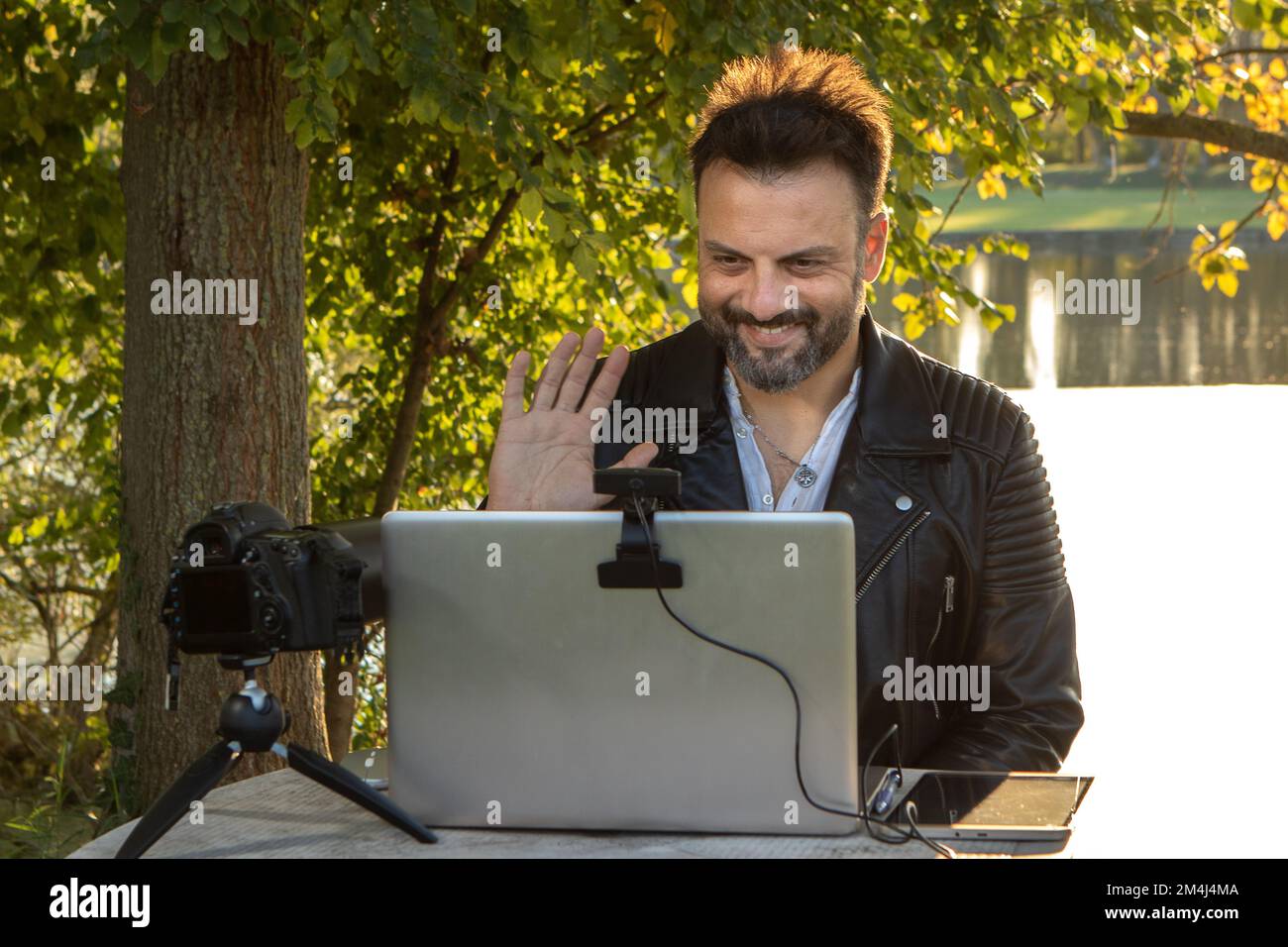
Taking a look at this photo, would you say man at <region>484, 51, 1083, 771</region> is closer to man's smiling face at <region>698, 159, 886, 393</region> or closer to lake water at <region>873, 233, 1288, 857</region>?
man's smiling face at <region>698, 159, 886, 393</region>

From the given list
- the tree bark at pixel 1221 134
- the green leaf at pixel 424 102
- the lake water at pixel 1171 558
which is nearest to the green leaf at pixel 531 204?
the green leaf at pixel 424 102

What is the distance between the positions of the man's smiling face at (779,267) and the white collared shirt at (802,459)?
0.15 m

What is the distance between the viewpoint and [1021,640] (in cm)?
287

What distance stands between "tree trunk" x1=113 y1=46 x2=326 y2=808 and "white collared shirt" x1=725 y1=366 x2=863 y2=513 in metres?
1.75

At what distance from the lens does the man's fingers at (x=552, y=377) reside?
9.86 ft

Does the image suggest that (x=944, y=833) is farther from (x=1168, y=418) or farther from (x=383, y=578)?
(x=1168, y=418)

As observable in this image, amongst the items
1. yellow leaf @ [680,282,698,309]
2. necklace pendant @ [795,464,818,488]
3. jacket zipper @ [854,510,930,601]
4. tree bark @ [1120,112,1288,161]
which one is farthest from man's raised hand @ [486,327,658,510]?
tree bark @ [1120,112,1288,161]

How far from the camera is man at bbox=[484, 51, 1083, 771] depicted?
2.89 meters

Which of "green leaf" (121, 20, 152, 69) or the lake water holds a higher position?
→ "green leaf" (121, 20, 152, 69)

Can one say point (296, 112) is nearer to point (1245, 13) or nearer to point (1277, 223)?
point (1245, 13)

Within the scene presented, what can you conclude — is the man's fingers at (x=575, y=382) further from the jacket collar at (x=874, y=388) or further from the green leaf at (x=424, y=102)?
the green leaf at (x=424, y=102)

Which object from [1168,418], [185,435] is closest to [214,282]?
[185,435]
